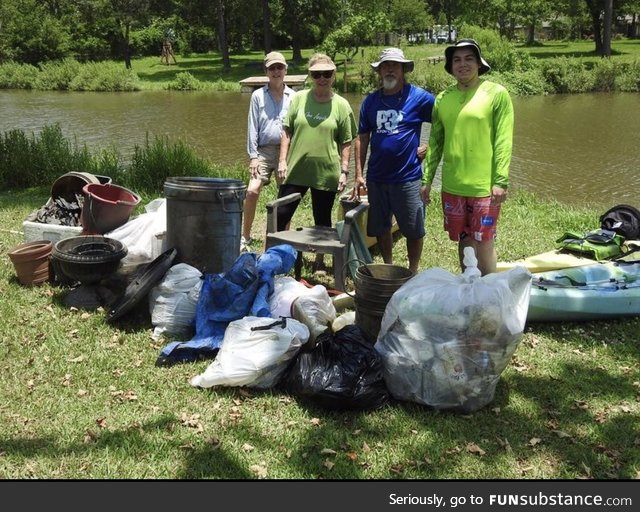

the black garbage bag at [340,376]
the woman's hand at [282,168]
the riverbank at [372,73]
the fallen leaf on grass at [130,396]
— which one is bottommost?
the fallen leaf on grass at [130,396]

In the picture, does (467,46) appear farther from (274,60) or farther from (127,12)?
(127,12)

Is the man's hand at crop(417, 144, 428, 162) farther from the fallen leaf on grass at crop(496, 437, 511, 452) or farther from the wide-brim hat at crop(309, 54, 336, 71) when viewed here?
the fallen leaf on grass at crop(496, 437, 511, 452)

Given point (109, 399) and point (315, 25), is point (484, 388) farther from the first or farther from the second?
point (315, 25)

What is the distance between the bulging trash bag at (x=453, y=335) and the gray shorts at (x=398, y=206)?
1.26 m

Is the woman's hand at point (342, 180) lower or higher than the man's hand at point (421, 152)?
lower

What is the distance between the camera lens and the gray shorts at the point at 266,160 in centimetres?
596

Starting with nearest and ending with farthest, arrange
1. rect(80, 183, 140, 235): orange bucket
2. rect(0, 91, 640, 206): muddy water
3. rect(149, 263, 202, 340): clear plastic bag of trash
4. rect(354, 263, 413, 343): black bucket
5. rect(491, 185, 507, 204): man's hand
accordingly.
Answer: rect(354, 263, 413, 343): black bucket, rect(491, 185, 507, 204): man's hand, rect(149, 263, 202, 340): clear plastic bag of trash, rect(80, 183, 140, 235): orange bucket, rect(0, 91, 640, 206): muddy water

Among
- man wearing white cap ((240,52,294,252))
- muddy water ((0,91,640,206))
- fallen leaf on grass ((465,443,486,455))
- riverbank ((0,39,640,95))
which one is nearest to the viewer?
fallen leaf on grass ((465,443,486,455))

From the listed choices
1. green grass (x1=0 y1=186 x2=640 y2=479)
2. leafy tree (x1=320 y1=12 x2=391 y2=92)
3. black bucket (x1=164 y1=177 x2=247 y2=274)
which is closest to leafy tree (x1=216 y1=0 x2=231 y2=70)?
leafy tree (x1=320 y1=12 x2=391 y2=92)

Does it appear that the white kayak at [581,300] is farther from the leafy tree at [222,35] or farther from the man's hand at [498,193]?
the leafy tree at [222,35]

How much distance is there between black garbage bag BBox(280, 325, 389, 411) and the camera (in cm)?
356

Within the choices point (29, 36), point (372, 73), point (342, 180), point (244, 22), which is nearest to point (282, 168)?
point (342, 180)

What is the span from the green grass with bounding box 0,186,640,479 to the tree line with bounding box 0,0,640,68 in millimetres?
35332

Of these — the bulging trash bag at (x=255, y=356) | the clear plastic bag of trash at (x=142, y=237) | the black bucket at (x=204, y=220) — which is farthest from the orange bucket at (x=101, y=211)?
the bulging trash bag at (x=255, y=356)
